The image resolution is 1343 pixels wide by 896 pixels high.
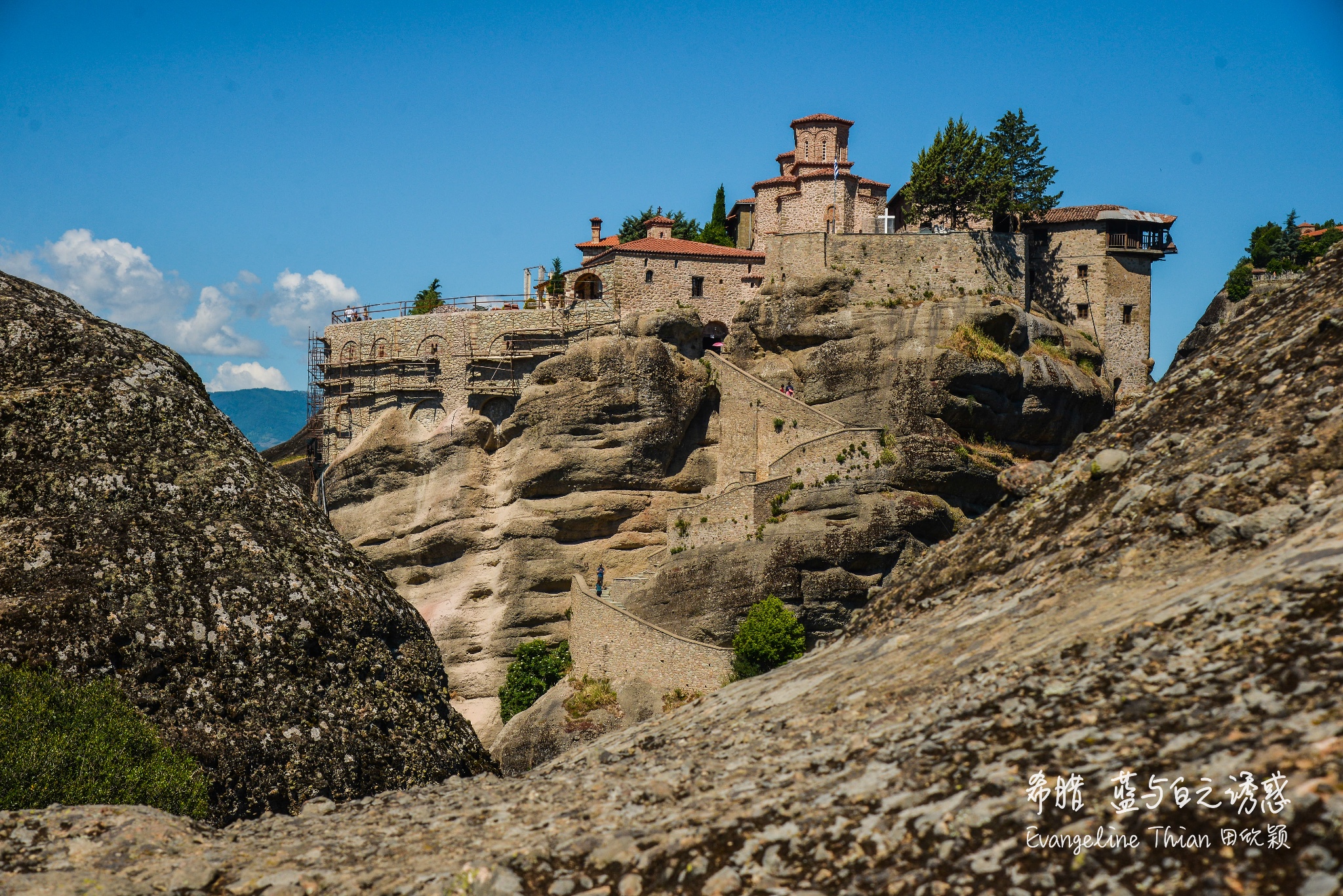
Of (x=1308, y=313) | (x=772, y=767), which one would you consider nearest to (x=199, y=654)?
(x=772, y=767)

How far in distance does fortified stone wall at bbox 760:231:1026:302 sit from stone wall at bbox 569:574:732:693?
15718mm

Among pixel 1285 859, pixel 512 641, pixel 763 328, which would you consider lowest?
pixel 512 641

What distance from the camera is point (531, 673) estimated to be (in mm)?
40812

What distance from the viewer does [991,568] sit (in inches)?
364

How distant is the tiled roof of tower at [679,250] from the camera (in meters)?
45.4

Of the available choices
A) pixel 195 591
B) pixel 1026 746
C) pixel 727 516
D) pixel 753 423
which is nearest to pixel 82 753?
pixel 195 591

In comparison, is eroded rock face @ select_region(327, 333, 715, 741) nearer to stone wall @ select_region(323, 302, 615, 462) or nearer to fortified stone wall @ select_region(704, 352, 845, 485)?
fortified stone wall @ select_region(704, 352, 845, 485)

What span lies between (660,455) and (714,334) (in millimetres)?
6778

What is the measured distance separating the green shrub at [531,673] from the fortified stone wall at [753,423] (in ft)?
30.0

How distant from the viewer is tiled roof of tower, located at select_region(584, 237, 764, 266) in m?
45.4

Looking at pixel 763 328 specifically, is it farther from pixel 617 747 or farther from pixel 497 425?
pixel 617 747

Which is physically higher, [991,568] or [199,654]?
[991,568]

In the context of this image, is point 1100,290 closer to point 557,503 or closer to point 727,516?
point 727,516

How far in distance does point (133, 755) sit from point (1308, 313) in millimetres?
10873
